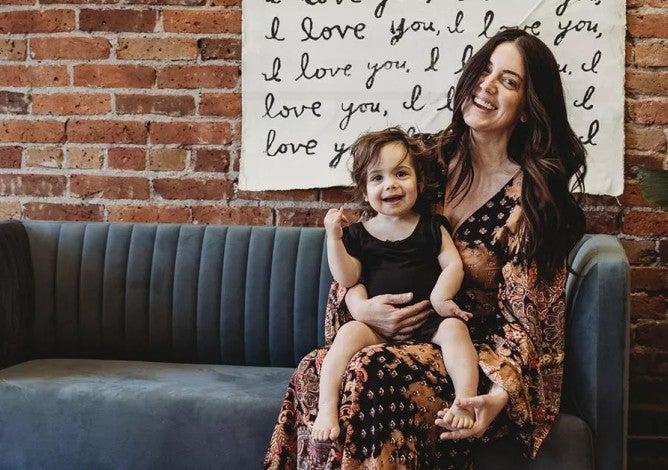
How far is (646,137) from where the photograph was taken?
7.32 feet

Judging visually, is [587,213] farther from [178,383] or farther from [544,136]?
[178,383]

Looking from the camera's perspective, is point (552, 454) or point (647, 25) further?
point (647, 25)

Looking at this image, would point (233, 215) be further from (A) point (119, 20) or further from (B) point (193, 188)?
(A) point (119, 20)

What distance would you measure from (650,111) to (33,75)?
1.95 m

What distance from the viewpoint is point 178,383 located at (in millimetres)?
1835

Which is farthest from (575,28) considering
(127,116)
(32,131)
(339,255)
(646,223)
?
(32,131)

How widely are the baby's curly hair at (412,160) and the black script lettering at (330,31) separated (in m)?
0.65

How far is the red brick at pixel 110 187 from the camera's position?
8.02 feet

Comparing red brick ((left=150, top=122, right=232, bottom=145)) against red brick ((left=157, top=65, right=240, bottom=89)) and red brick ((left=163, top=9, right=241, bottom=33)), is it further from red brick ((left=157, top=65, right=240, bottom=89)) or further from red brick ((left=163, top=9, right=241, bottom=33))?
red brick ((left=163, top=9, right=241, bottom=33))

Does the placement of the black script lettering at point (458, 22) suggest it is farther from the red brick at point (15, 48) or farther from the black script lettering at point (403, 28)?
the red brick at point (15, 48)

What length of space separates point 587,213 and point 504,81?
705mm

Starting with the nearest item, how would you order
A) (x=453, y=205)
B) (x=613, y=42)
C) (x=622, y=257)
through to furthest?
(x=622, y=257) → (x=453, y=205) → (x=613, y=42)

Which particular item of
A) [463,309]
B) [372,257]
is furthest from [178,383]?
[463,309]

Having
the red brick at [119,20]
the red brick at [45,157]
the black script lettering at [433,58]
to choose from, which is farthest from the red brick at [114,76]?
the black script lettering at [433,58]
